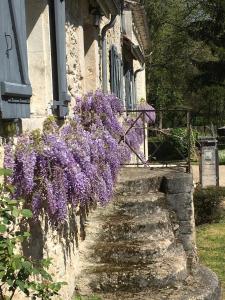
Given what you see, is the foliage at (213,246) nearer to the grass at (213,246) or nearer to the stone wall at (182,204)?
the grass at (213,246)

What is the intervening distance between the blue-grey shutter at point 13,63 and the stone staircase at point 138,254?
1.98 m

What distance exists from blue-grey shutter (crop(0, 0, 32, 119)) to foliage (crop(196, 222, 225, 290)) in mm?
4467

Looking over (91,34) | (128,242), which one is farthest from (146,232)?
(91,34)

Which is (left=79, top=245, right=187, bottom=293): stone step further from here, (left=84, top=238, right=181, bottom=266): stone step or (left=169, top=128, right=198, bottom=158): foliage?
(left=169, top=128, right=198, bottom=158): foliage

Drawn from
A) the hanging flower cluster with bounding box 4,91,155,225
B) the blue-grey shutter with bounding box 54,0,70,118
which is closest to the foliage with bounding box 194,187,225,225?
the hanging flower cluster with bounding box 4,91,155,225

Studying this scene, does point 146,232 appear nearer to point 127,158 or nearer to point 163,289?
point 163,289

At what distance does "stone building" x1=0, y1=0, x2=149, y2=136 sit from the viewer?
3130mm

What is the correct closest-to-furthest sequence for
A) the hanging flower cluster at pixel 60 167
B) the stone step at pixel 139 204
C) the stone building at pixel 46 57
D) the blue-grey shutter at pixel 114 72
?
the stone building at pixel 46 57 → the hanging flower cluster at pixel 60 167 → the stone step at pixel 139 204 → the blue-grey shutter at pixel 114 72

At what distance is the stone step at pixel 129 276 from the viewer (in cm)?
465

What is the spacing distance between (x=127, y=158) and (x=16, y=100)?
430 cm

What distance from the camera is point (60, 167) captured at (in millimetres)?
3553

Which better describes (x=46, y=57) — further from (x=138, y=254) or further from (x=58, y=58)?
(x=138, y=254)

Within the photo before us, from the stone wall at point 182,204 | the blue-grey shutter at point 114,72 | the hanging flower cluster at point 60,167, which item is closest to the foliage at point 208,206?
the blue-grey shutter at point 114,72

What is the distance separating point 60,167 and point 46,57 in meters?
1.12
